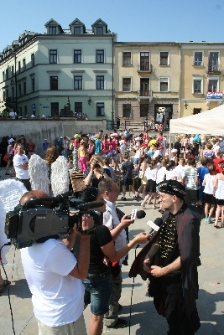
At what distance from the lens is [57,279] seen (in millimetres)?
2127

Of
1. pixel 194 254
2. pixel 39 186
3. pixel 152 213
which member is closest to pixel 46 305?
pixel 194 254

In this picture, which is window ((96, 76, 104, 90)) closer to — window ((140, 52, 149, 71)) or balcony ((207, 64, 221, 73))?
window ((140, 52, 149, 71))

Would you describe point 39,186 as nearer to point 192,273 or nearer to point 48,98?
point 192,273

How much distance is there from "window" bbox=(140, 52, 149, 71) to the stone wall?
12178 millimetres

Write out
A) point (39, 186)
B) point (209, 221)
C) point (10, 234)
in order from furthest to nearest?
1. point (209, 221)
2. point (39, 186)
3. point (10, 234)

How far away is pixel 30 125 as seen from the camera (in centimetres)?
2405

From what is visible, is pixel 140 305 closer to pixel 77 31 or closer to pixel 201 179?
pixel 201 179

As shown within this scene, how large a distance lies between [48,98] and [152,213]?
117 feet

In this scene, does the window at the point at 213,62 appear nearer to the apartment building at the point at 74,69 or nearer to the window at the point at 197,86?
the window at the point at 197,86

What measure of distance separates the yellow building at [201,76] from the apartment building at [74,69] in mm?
8836

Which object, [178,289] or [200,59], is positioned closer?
[178,289]

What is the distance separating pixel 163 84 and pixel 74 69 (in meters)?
11.2

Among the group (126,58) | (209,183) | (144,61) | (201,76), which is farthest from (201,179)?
(201,76)

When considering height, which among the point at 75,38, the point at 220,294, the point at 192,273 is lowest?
the point at 220,294
